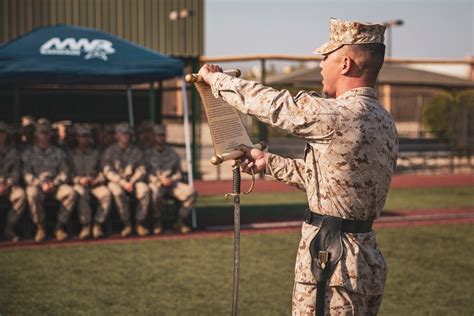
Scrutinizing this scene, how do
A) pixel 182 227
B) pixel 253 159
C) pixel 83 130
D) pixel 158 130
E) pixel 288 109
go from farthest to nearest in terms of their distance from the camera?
pixel 158 130, pixel 83 130, pixel 182 227, pixel 253 159, pixel 288 109

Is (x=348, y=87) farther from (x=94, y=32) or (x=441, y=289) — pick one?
(x=94, y=32)

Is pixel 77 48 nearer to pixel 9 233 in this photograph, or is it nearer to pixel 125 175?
pixel 125 175

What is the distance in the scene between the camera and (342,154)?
3.37 m

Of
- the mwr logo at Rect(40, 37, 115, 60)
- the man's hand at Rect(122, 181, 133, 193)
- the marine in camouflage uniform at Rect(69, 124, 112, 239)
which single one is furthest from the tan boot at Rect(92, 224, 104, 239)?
the mwr logo at Rect(40, 37, 115, 60)

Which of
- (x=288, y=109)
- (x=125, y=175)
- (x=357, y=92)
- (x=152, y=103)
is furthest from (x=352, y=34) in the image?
(x=152, y=103)

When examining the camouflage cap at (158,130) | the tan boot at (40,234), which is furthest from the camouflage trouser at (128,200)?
the tan boot at (40,234)

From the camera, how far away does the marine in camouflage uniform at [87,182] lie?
33.2ft

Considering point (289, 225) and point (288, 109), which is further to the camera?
point (289, 225)

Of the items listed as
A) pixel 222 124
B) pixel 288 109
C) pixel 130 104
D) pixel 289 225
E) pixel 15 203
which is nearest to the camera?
pixel 288 109

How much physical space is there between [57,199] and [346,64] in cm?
731

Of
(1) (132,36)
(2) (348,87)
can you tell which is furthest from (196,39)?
(2) (348,87)

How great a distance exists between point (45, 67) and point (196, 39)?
1303cm

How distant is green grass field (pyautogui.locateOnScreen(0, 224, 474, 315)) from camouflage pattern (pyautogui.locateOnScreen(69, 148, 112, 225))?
71 centimetres

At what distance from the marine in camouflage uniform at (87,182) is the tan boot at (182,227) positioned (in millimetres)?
1038
